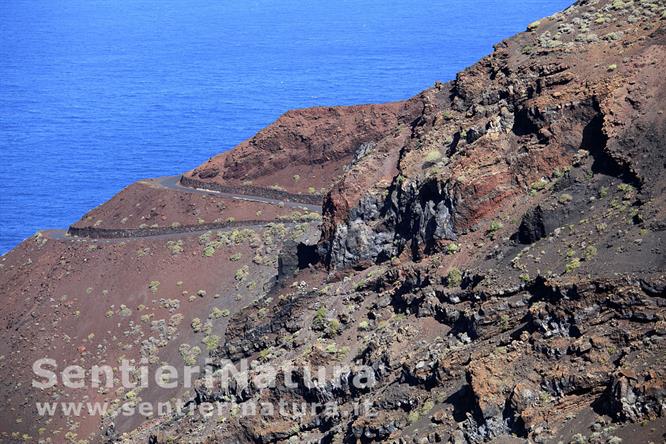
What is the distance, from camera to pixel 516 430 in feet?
96.5

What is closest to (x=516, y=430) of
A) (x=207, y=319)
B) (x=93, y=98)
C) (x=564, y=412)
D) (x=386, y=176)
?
(x=564, y=412)

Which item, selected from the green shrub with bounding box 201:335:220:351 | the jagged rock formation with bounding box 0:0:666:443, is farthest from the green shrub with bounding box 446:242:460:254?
the green shrub with bounding box 201:335:220:351

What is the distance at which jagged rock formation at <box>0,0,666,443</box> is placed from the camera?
2962 cm

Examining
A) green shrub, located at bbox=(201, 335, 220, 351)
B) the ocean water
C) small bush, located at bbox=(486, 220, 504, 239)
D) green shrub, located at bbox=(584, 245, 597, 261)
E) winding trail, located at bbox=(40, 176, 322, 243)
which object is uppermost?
the ocean water

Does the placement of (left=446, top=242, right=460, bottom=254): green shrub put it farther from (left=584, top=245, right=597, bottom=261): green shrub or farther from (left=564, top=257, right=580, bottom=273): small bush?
(left=584, top=245, right=597, bottom=261): green shrub

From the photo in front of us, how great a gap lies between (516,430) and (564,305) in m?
3.58

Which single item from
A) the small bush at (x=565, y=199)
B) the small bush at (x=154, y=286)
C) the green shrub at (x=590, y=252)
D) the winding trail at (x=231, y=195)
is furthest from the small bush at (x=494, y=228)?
the winding trail at (x=231, y=195)

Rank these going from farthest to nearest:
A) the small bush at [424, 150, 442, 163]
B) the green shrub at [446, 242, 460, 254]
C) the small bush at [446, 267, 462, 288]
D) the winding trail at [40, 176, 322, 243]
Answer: the winding trail at [40, 176, 322, 243], the small bush at [424, 150, 442, 163], the green shrub at [446, 242, 460, 254], the small bush at [446, 267, 462, 288]

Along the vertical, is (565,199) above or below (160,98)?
below

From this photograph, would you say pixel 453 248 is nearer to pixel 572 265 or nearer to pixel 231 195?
pixel 572 265

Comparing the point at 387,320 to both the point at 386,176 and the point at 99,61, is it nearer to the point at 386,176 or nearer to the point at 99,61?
the point at 386,176

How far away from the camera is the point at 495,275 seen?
119ft

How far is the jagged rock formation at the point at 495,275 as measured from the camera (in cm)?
2962

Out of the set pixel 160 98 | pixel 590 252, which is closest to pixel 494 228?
pixel 590 252
